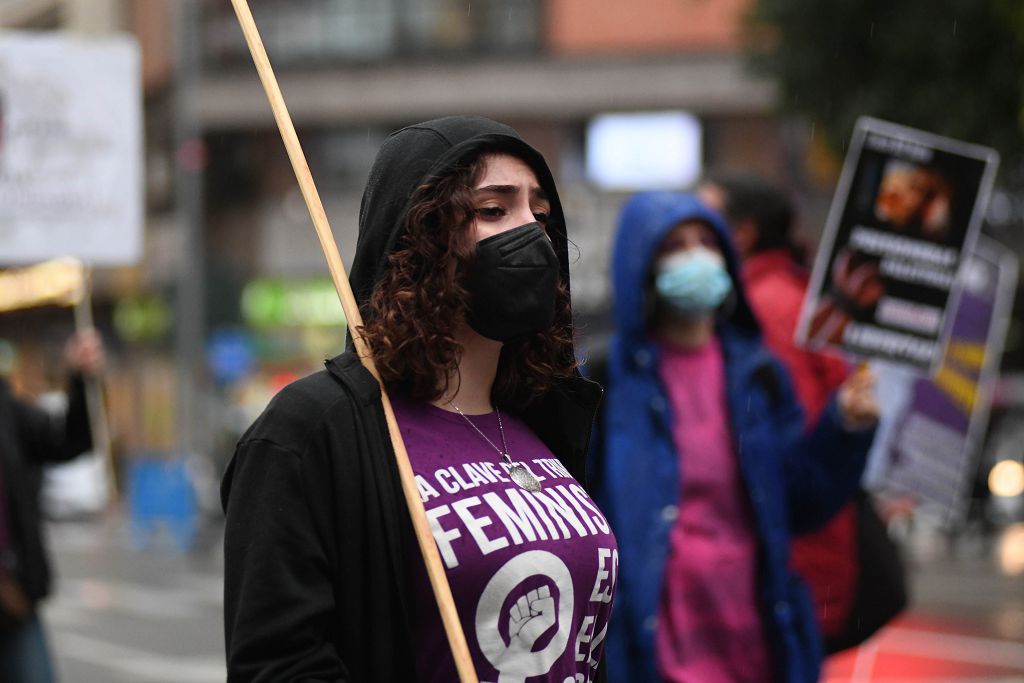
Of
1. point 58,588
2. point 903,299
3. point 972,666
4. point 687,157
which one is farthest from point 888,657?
point 687,157

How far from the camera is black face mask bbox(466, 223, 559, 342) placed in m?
2.48

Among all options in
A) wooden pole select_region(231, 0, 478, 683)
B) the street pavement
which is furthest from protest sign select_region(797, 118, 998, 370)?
wooden pole select_region(231, 0, 478, 683)

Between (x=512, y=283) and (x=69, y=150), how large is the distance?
16.4ft

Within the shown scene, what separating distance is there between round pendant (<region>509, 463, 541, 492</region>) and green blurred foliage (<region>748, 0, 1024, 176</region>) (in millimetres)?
8705

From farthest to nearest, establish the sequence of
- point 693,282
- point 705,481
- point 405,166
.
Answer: point 693,282 → point 705,481 → point 405,166

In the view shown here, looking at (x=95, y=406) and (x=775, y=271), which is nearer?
(x=775, y=271)

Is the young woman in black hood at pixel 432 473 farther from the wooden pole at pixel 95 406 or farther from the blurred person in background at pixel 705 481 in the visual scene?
the wooden pole at pixel 95 406

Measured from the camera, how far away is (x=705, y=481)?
4199mm

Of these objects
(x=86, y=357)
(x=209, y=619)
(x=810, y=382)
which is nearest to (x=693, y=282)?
(x=810, y=382)

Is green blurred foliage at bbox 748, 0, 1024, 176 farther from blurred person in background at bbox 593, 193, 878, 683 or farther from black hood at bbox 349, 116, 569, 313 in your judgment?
black hood at bbox 349, 116, 569, 313

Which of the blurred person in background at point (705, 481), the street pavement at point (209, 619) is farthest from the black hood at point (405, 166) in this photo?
the street pavement at point (209, 619)

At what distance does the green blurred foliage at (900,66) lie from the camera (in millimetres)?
12672

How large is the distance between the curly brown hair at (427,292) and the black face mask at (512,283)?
0.02 metres

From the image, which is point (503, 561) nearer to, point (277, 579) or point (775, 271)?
point (277, 579)
